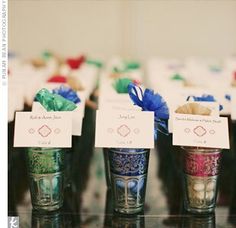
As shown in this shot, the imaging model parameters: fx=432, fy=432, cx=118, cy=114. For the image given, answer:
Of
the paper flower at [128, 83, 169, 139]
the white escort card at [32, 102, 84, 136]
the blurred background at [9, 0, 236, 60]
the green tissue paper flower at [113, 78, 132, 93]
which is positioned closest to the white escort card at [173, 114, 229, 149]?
the paper flower at [128, 83, 169, 139]

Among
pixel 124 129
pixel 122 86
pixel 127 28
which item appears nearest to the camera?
pixel 124 129

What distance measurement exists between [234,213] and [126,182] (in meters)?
0.36

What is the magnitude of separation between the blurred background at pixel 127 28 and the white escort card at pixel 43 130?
60 centimetres

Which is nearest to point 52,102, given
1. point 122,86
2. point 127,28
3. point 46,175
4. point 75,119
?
point 75,119

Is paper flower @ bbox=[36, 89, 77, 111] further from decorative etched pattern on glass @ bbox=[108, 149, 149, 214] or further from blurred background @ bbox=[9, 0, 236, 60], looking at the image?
blurred background @ bbox=[9, 0, 236, 60]

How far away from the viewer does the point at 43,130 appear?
3.64 feet

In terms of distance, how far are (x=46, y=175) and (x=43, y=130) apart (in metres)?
0.12

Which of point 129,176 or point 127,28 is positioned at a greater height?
point 127,28

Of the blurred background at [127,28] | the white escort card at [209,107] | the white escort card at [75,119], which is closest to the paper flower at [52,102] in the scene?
the white escort card at [75,119]

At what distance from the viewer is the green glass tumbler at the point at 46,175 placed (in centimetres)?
113

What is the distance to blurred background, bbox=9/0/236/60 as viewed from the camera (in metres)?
1.70

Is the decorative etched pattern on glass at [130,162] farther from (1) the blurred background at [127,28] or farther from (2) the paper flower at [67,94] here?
(1) the blurred background at [127,28]

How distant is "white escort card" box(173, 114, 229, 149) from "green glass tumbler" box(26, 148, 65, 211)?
1.03 feet

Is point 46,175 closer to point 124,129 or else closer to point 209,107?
point 124,129
